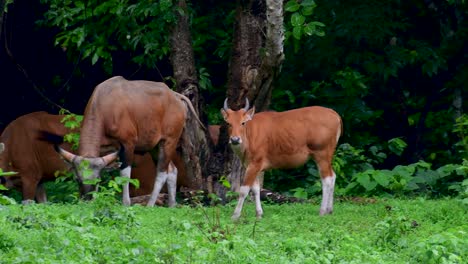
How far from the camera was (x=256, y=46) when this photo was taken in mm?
15133

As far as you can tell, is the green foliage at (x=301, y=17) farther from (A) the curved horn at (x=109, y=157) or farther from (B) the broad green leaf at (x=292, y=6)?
(A) the curved horn at (x=109, y=157)

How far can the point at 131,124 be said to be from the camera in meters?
14.6

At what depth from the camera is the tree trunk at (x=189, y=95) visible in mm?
15344

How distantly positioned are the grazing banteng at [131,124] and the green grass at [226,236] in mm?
1254

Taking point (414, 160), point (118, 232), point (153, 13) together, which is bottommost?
point (414, 160)

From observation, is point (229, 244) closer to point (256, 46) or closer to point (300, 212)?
point (300, 212)

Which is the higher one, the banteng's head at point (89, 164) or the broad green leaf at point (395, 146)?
the banteng's head at point (89, 164)

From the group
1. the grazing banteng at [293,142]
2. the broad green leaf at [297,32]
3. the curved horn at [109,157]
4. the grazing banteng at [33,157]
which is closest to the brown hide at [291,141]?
the grazing banteng at [293,142]

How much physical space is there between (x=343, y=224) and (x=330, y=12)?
5.42 meters

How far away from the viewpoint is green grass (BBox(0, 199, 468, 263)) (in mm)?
8664

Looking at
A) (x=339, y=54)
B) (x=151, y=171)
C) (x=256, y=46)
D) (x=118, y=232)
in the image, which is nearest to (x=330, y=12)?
(x=339, y=54)

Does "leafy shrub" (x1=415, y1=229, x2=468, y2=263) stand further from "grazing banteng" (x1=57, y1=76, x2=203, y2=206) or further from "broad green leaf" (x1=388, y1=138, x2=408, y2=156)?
"broad green leaf" (x1=388, y1=138, x2=408, y2=156)

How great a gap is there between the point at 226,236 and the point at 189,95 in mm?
6209

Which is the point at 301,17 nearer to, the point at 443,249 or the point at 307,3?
the point at 307,3
